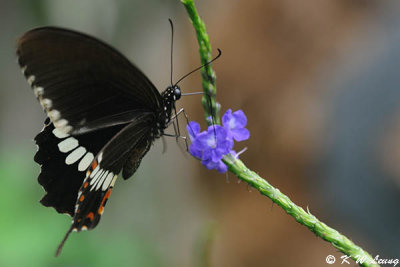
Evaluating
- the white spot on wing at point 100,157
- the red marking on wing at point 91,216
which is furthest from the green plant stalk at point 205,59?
the red marking on wing at point 91,216

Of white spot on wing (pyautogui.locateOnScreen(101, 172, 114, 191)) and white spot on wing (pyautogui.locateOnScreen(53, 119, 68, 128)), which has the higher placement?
white spot on wing (pyautogui.locateOnScreen(53, 119, 68, 128))

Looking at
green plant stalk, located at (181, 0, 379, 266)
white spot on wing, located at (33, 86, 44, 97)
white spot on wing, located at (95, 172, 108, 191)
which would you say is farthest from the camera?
white spot on wing, located at (95, 172, 108, 191)

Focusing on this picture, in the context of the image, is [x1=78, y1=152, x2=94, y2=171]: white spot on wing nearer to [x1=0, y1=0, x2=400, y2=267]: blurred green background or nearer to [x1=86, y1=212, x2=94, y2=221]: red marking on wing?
[x1=86, y1=212, x2=94, y2=221]: red marking on wing

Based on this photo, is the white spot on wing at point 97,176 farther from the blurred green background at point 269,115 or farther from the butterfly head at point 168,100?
the blurred green background at point 269,115

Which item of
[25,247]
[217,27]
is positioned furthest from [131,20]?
[25,247]

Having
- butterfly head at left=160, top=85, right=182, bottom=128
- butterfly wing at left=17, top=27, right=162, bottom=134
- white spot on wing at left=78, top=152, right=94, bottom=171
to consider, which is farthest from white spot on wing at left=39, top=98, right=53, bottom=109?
butterfly head at left=160, top=85, right=182, bottom=128

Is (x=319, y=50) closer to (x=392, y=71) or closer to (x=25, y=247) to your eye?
(x=392, y=71)

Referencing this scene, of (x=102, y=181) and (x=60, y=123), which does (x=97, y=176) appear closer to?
(x=102, y=181)

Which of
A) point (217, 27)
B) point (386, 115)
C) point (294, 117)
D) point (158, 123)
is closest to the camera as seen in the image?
point (158, 123)
